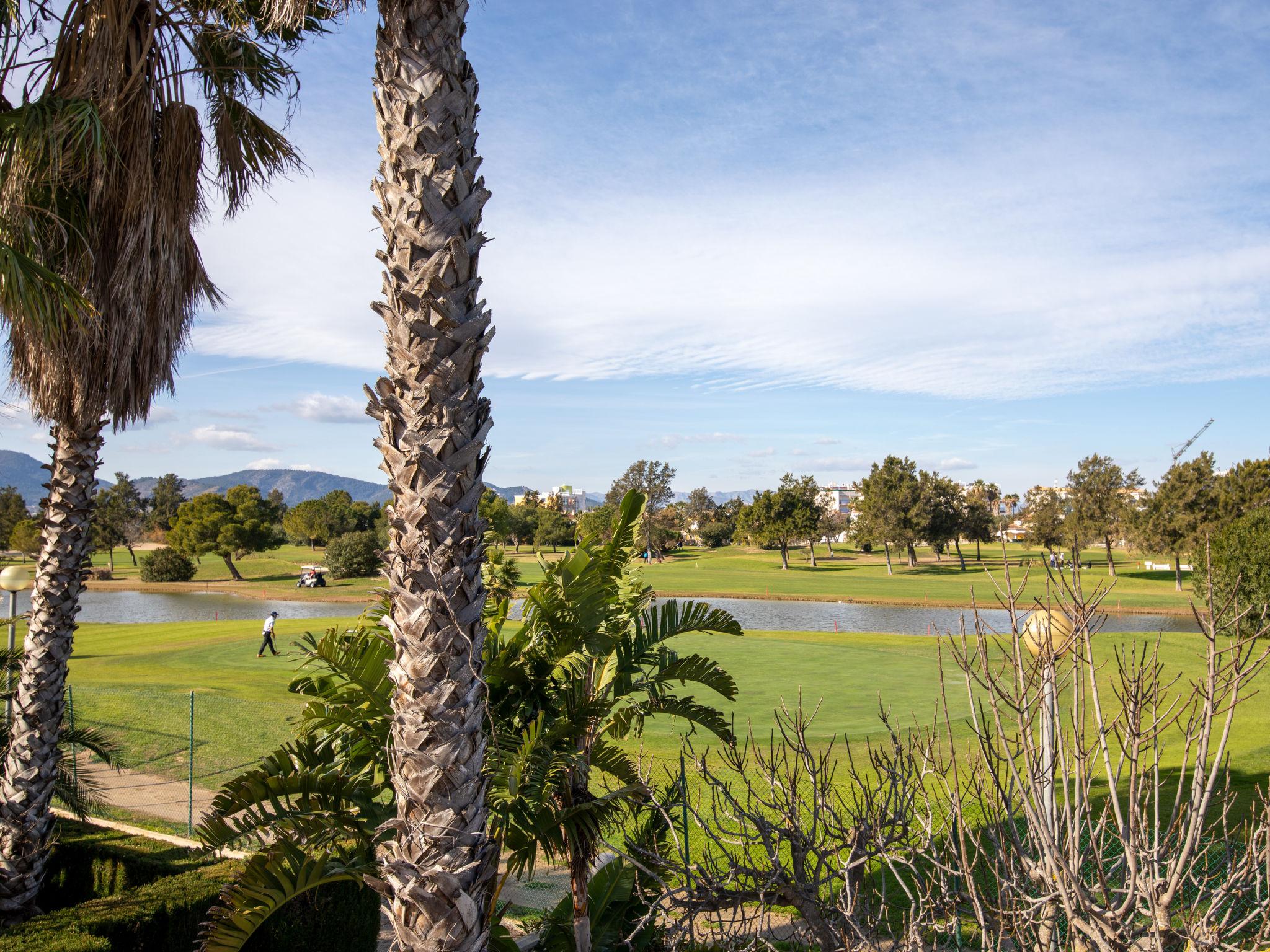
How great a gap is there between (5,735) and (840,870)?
8.31 metres

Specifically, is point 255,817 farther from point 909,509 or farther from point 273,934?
point 909,509

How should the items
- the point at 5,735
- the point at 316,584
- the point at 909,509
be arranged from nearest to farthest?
the point at 5,735, the point at 316,584, the point at 909,509

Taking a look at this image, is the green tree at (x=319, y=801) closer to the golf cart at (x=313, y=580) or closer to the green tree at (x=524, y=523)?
the golf cart at (x=313, y=580)

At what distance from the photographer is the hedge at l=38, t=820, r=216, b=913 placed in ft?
26.5

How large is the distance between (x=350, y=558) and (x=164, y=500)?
4961 centimetres

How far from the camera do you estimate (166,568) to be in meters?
59.2

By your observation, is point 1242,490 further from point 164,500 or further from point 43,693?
point 164,500

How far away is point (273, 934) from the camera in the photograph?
6742mm

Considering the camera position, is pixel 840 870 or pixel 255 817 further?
pixel 255 817

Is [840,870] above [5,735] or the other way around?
above

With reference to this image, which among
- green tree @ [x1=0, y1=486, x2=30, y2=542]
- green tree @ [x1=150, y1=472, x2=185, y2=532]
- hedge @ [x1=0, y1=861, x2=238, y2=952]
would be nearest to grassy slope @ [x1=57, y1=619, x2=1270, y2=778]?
hedge @ [x1=0, y1=861, x2=238, y2=952]

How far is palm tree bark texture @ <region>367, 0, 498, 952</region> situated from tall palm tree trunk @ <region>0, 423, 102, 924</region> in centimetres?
530

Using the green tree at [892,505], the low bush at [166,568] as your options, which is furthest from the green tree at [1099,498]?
the low bush at [166,568]

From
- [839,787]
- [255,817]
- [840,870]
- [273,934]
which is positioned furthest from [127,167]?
[839,787]
